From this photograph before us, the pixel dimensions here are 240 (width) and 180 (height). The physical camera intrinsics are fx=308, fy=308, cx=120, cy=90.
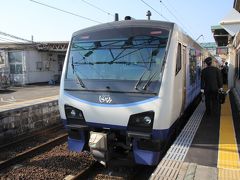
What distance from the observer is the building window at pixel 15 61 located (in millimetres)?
32969

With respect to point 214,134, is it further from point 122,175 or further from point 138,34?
point 138,34

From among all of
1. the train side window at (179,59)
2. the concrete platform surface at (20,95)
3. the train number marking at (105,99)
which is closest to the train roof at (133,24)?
the train side window at (179,59)

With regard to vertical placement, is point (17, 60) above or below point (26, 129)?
above

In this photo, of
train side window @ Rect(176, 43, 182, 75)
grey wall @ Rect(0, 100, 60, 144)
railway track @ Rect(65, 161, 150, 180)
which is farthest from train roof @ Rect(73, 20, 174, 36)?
grey wall @ Rect(0, 100, 60, 144)

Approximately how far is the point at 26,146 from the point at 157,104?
4619 millimetres

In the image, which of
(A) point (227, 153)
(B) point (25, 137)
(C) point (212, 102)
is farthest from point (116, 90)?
(B) point (25, 137)

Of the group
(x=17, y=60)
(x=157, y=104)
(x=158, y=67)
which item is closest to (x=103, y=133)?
(x=157, y=104)

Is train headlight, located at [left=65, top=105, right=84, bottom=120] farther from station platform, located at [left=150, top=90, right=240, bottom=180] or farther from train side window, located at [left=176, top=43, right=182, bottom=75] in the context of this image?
train side window, located at [left=176, top=43, right=182, bottom=75]

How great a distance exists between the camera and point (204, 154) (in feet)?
15.6

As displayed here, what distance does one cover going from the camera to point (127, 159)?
5.40 meters

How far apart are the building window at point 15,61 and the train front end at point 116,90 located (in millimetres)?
28809

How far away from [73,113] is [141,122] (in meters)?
1.35

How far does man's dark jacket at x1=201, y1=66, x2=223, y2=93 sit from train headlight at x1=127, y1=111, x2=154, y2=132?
10.8 feet

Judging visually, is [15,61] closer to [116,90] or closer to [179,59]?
[179,59]
